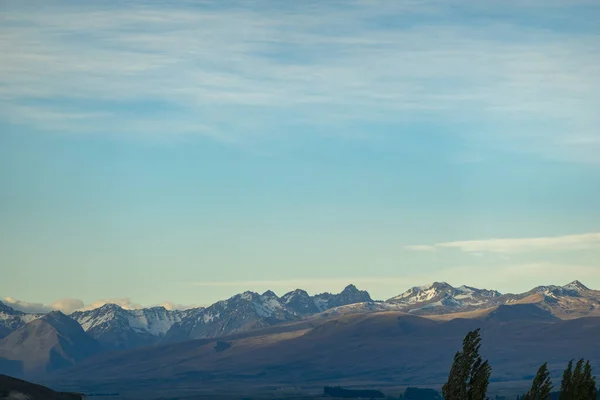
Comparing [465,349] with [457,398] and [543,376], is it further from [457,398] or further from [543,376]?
[543,376]

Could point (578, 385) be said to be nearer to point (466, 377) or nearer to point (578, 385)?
point (578, 385)

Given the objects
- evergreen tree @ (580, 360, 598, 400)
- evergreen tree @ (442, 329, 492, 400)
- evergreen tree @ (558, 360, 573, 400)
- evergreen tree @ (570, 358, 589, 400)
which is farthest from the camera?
evergreen tree @ (558, 360, 573, 400)

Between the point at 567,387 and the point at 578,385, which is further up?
the point at 567,387

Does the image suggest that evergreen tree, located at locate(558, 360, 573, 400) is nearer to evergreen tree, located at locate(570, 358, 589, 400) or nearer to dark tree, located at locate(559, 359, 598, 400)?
dark tree, located at locate(559, 359, 598, 400)

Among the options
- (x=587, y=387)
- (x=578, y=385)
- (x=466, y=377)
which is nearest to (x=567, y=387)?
(x=587, y=387)

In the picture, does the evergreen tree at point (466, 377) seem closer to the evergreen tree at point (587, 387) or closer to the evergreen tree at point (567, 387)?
the evergreen tree at point (587, 387)

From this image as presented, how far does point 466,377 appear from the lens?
14012 cm

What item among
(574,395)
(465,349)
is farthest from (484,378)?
(574,395)

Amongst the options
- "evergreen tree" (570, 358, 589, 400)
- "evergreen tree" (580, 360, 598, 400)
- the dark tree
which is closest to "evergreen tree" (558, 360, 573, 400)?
the dark tree

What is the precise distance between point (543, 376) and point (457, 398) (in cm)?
1743

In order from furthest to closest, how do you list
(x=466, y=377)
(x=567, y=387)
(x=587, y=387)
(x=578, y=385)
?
(x=567, y=387), (x=587, y=387), (x=578, y=385), (x=466, y=377)

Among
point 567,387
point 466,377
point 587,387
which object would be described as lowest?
point 587,387

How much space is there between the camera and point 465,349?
458ft

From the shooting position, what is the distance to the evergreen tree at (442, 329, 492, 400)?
13862 cm
